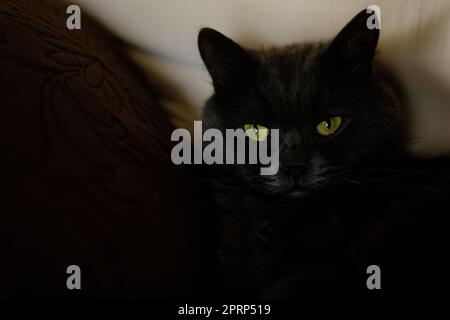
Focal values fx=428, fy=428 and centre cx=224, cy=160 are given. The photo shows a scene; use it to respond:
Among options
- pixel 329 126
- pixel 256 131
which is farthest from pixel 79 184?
pixel 329 126

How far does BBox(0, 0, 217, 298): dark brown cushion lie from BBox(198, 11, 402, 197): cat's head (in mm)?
210

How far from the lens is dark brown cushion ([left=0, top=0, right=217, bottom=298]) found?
621mm

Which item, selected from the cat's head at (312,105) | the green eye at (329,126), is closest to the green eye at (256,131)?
the cat's head at (312,105)

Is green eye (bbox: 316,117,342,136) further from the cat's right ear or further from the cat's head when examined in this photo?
the cat's right ear

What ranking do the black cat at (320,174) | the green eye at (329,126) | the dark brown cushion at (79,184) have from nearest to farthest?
the dark brown cushion at (79,184), the black cat at (320,174), the green eye at (329,126)

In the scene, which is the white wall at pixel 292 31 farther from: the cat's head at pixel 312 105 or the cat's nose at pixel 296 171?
the cat's nose at pixel 296 171

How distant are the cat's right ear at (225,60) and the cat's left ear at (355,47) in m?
0.17

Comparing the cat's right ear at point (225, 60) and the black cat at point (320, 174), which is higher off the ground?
the cat's right ear at point (225, 60)

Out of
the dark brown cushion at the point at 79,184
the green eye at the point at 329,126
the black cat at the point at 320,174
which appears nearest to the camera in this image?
the dark brown cushion at the point at 79,184

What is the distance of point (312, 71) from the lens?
3.03 feet

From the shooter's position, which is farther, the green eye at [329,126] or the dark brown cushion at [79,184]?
the green eye at [329,126]

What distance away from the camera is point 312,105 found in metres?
0.90

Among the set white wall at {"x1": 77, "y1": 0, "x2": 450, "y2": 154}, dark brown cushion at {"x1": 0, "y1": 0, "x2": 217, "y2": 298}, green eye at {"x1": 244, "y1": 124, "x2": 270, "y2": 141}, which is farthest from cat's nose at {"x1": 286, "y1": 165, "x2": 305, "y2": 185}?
white wall at {"x1": 77, "y1": 0, "x2": 450, "y2": 154}

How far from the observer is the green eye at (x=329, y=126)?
2.96 feet
